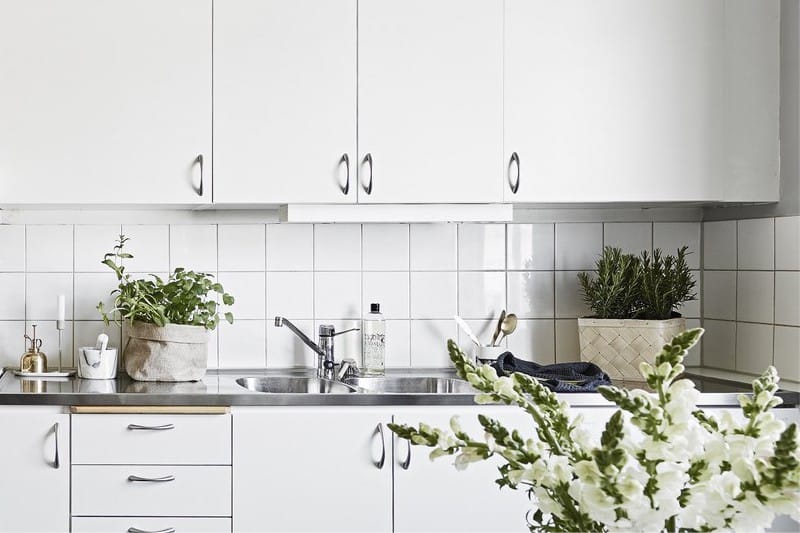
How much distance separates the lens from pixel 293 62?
245 centimetres

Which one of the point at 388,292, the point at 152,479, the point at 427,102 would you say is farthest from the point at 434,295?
the point at 152,479

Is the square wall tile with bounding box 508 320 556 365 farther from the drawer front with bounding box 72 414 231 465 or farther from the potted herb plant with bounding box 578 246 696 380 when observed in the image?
the drawer front with bounding box 72 414 231 465

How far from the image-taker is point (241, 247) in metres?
2.81

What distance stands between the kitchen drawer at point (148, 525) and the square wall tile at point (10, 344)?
0.76 meters

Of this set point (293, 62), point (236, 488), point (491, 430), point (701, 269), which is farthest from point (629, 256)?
point (491, 430)

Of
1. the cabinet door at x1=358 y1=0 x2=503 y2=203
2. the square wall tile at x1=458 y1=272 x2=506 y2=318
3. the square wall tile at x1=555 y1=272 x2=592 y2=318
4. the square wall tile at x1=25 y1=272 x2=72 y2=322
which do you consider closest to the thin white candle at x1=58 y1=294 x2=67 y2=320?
the square wall tile at x1=25 y1=272 x2=72 y2=322

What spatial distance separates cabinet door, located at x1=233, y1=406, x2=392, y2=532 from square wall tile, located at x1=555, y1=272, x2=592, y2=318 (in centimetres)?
91

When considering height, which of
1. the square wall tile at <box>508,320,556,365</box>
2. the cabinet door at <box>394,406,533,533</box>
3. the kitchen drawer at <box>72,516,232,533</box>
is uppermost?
the square wall tile at <box>508,320,556,365</box>

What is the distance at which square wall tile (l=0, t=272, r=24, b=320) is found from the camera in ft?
9.04

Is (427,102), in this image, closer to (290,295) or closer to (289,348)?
(290,295)

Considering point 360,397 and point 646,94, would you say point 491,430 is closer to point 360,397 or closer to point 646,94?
point 360,397

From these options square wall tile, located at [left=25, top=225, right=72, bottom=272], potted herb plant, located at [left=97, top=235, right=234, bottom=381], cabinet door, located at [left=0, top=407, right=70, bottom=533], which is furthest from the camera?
square wall tile, located at [left=25, top=225, right=72, bottom=272]

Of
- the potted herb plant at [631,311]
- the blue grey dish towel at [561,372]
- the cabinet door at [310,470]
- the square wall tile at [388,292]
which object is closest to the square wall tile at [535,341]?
the potted herb plant at [631,311]

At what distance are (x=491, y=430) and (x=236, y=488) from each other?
5.18 feet
